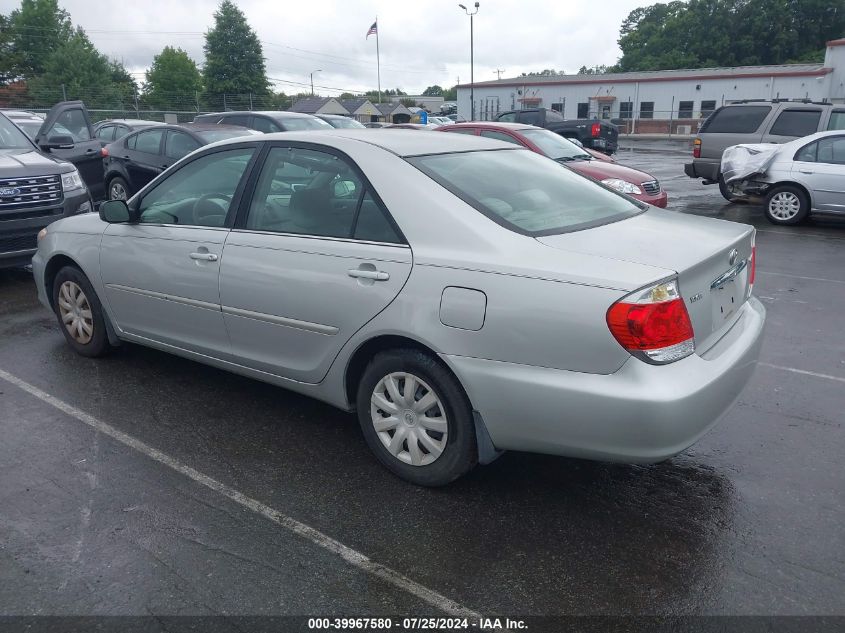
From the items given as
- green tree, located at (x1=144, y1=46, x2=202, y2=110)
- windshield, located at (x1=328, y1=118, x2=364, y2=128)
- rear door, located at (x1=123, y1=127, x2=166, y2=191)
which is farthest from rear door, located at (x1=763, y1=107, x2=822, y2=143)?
green tree, located at (x1=144, y1=46, x2=202, y2=110)

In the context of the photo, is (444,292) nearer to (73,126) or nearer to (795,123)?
(73,126)

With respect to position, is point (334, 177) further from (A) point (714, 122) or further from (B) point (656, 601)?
(A) point (714, 122)

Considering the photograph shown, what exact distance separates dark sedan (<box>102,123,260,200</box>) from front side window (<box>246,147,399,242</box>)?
7476 mm

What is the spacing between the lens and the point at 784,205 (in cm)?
1133

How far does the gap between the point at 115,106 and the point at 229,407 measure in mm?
38192

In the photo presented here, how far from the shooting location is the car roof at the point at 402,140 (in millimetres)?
3879

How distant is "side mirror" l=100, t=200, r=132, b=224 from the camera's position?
15.2ft

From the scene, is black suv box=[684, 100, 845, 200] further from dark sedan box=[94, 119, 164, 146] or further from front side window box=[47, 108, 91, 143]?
dark sedan box=[94, 119, 164, 146]

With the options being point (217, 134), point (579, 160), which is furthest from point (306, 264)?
point (217, 134)

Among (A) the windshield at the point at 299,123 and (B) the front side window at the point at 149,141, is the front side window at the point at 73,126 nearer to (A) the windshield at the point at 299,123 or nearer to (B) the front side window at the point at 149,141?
(B) the front side window at the point at 149,141

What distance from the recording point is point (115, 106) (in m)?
37.8

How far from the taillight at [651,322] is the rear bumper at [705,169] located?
12.1 meters

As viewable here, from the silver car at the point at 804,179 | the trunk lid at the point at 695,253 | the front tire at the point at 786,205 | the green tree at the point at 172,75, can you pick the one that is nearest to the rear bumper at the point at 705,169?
the silver car at the point at 804,179

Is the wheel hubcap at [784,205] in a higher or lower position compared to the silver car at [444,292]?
Answer: lower
